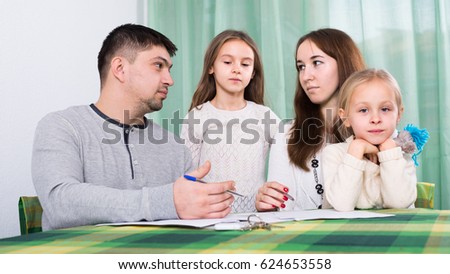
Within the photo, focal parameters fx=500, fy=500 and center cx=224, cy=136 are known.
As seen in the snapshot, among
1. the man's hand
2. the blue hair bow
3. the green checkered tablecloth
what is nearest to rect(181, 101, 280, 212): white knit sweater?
the blue hair bow

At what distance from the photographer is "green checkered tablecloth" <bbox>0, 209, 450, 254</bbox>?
26.4 inches

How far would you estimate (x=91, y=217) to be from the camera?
1.09 metres

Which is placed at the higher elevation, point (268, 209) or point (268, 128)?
point (268, 128)

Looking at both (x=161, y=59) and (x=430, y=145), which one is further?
(x=430, y=145)

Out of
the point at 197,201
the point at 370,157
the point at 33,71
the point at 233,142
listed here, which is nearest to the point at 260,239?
the point at 197,201

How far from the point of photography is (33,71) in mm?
2145

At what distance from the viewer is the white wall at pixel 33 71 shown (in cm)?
198

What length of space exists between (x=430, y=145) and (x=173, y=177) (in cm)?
142

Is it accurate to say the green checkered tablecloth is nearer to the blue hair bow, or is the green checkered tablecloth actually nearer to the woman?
the blue hair bow

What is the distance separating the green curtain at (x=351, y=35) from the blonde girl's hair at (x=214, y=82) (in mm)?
314

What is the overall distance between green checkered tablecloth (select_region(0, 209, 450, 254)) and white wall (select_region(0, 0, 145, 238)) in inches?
49.7

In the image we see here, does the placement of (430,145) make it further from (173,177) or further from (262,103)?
(173,177)
